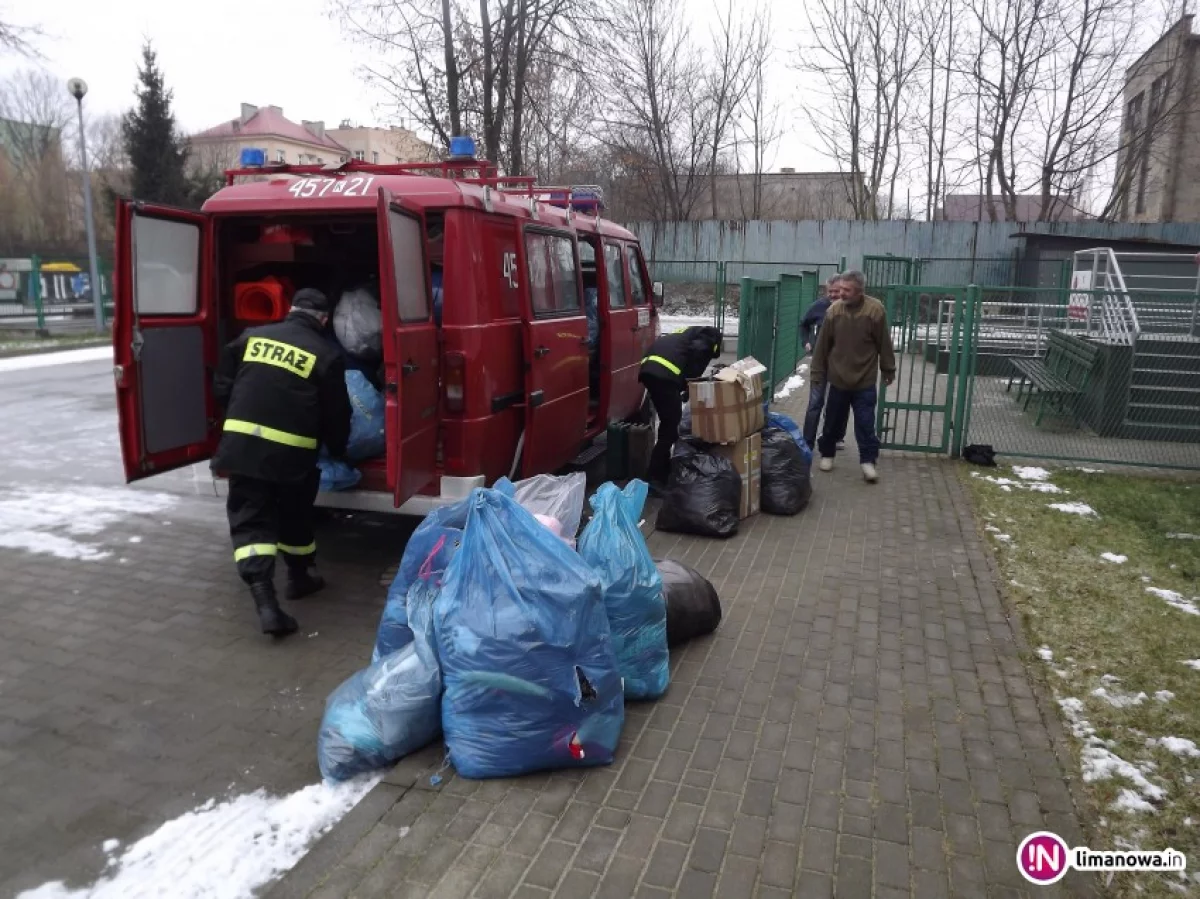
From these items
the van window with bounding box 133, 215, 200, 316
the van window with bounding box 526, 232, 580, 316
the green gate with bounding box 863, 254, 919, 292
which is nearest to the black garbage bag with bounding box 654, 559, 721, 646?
the van window with bounding box 526, 232, 580, 316

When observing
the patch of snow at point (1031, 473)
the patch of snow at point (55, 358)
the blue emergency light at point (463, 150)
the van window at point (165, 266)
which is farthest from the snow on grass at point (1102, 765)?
the patch of snow at point (55, 358)

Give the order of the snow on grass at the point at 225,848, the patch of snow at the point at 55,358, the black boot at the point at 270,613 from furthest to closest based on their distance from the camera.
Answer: the patch of snow at the point at 55,358 → the black boot at the point at 270,613 → the snow on grass at the point at 225,848

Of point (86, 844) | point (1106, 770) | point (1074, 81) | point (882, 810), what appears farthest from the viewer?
point (1074, 81)

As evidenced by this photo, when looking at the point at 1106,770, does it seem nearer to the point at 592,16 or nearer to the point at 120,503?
the point at 120,503

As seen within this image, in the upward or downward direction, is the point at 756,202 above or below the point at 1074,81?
below

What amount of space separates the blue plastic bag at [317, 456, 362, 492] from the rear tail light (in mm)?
708

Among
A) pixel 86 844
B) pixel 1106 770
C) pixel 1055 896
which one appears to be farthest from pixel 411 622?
pixel 1106 770

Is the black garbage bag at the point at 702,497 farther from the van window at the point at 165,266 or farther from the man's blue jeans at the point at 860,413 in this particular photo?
the van window at the point at 165,266

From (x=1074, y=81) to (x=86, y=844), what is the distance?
29817 mm

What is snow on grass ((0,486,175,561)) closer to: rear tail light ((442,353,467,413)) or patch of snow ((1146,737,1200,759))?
rear tail light ((442,353,467,413))

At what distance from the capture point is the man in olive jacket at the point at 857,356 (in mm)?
7098

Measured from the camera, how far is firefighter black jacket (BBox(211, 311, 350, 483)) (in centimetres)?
415

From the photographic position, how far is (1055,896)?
8.11 feet

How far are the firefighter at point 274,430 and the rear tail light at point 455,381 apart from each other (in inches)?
22.4
